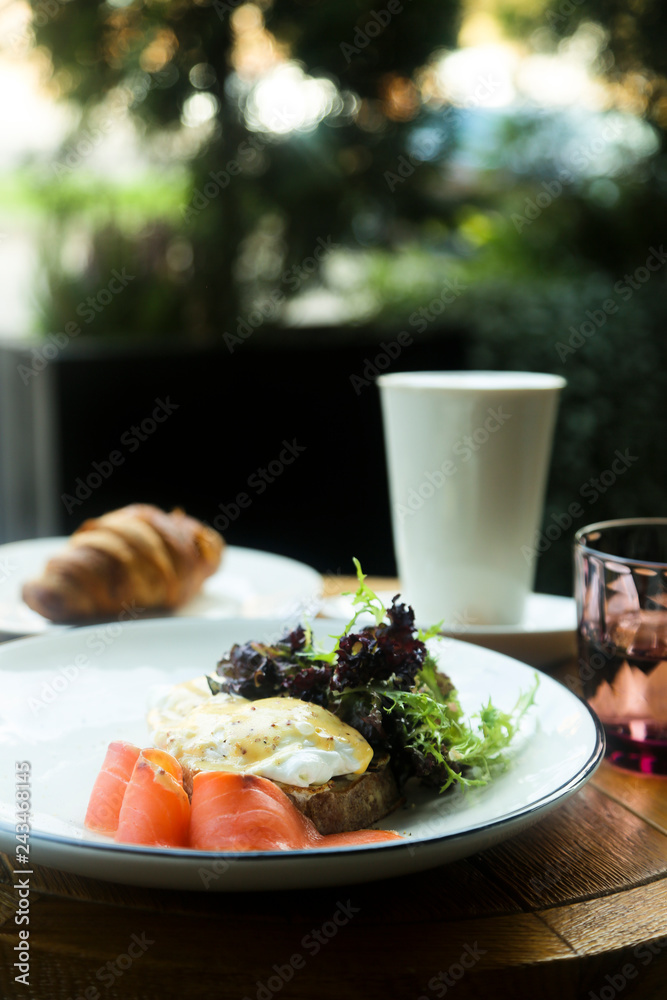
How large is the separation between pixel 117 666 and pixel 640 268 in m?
4.20

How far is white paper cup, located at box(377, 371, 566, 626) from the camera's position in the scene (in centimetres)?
149

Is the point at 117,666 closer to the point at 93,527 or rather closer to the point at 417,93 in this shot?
the point at 93,527

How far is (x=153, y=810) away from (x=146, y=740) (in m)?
0.25

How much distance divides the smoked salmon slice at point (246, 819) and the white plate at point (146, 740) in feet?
0.24

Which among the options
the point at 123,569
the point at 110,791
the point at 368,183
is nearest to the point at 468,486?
the point at 123,569

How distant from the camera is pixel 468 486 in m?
1.51

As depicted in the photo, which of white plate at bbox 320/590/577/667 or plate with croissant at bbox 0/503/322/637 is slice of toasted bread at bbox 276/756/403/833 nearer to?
white plate at bbox 320/590/577/667

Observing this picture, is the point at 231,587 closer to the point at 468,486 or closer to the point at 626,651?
the point at 468,486

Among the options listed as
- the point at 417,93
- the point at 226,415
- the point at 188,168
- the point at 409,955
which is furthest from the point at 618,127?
the point at 409,955

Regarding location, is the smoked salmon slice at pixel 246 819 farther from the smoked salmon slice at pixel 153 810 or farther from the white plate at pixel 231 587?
the white plate at pixel 231 587

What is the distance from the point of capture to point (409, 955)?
2.49 ft

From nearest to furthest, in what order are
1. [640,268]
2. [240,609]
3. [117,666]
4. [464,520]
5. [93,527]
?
1. [117,666]
2. [464,520]
3. [240,609]
4. [93,527]
5. [640,268]

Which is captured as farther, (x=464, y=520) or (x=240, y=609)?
(x=240, y=609)

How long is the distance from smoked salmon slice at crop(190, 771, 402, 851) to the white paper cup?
731 millimetres
